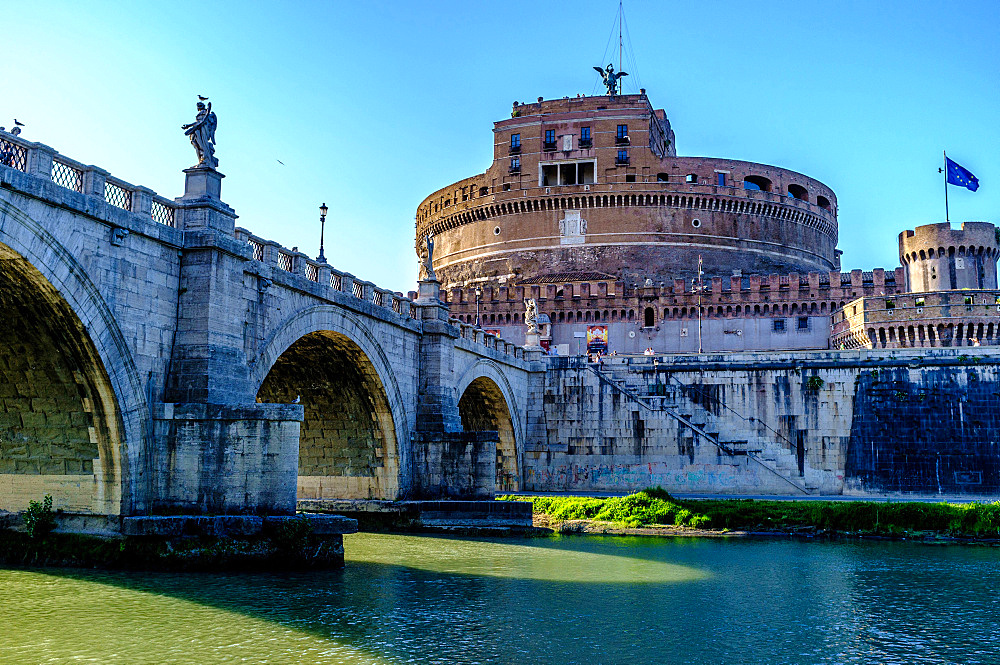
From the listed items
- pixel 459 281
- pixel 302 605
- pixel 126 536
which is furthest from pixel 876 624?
pixel 459 281

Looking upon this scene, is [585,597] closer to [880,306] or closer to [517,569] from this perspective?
[517,569]

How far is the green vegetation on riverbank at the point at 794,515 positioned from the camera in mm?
23984

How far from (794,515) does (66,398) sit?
59.3ft

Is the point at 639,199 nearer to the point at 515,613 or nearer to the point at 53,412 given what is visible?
the point at 53,412

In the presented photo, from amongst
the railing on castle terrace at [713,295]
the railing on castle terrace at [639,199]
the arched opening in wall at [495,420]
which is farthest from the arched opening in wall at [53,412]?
the railing on castle terrace at [639,199]

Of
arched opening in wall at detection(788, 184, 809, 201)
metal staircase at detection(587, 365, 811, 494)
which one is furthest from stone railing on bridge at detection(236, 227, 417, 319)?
arched opening in wall at detection(788, 184, 809, 201)

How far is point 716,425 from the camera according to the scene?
36.1 metres

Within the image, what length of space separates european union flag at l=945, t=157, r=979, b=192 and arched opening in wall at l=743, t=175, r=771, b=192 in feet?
55.4

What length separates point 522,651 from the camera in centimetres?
1134

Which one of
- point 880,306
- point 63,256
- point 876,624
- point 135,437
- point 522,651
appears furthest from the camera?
point 880,306

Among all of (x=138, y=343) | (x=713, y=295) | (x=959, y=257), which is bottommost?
(x=138, y=343)

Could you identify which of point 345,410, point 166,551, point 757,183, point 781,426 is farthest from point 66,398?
point 757,183

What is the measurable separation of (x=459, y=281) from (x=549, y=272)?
775 centimetres

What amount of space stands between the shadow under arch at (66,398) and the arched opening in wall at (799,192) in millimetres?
58573
